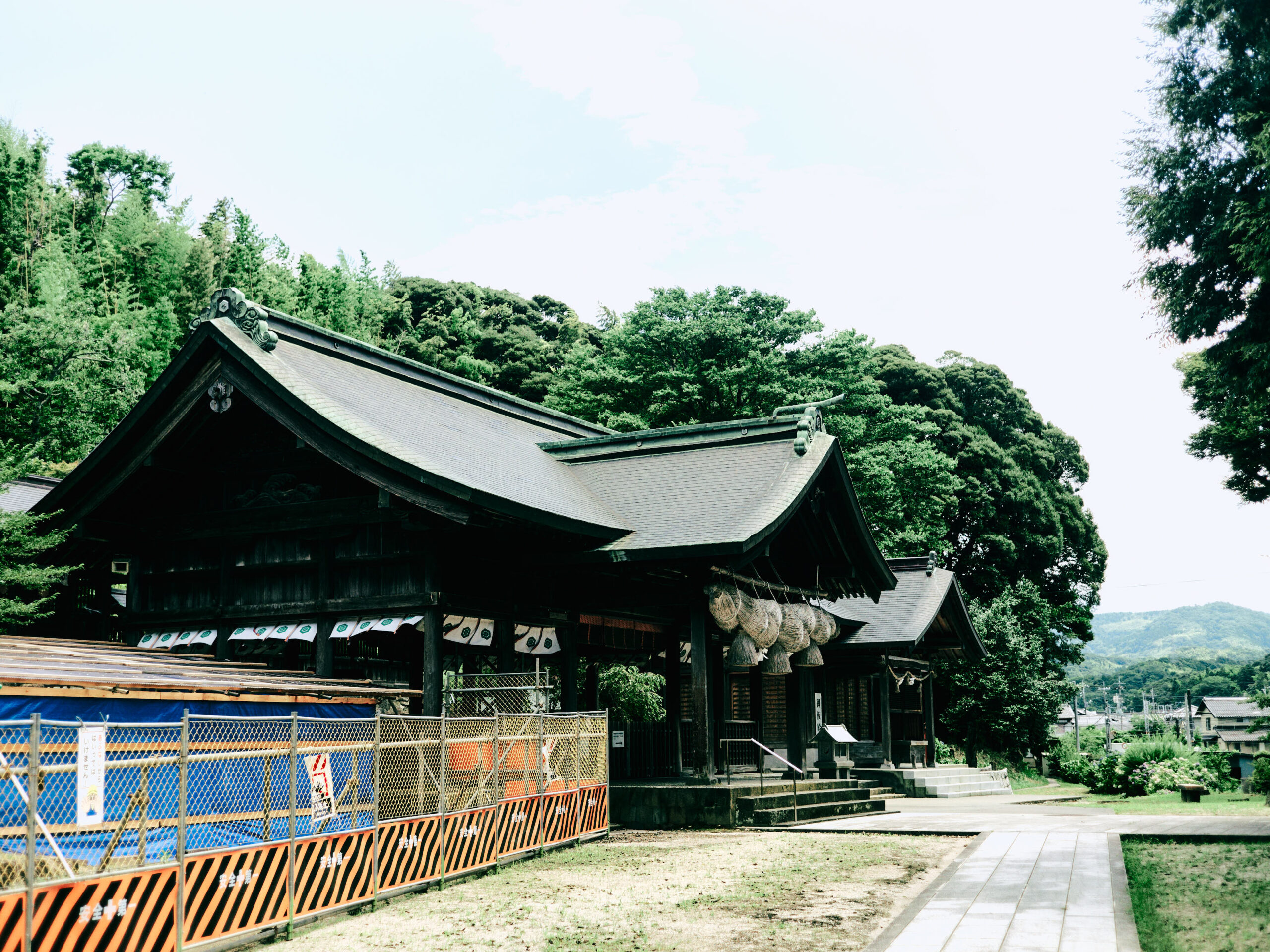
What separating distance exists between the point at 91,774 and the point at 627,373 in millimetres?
32213

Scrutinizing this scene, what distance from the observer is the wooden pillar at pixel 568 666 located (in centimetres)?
1812

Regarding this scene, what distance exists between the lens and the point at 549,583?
1861cm

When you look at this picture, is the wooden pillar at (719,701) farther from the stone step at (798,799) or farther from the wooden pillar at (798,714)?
the stone step at (798,799)

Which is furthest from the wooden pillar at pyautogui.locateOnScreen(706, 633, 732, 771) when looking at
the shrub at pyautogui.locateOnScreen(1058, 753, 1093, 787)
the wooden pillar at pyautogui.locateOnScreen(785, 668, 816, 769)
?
the shrub at pyautogui.locateOnScreen(1058, 753, 1093, 787)

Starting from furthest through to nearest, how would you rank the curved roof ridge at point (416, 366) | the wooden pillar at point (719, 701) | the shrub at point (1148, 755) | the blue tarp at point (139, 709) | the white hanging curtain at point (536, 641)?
the shrub at point (1148, 755)
the wooden pillar at point (719, 701)
the curved roof ridge at point (416, 366)
the white hanging curtain at point (536, 641)
the blue tarp at point (139, 709)

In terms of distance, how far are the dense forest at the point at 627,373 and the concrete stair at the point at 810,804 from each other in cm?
1138

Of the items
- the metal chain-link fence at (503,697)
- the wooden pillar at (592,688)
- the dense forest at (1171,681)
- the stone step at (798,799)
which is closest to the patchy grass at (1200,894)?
the stone step at (798,799)

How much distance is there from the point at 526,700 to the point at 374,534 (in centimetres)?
382

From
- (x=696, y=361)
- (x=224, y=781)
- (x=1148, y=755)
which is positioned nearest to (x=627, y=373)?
(x=696, y=361)

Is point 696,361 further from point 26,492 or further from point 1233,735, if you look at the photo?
point 1233,735

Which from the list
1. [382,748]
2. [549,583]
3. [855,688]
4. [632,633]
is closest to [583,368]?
[855,688]

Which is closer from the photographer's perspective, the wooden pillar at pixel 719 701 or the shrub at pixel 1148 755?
the wooden pillar at pixel 719 701

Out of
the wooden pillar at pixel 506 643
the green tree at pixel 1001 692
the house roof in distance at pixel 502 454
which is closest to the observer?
the house roof in distance at pixel 502 454

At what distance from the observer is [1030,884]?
37.2ft
